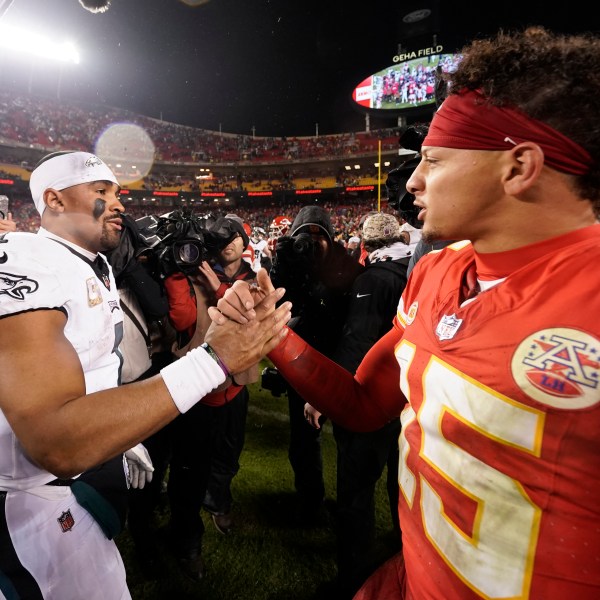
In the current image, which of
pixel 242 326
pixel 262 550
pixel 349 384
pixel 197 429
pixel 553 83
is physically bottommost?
pixel 262 550

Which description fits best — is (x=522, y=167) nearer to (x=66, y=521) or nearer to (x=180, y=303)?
(x=66, y=521)

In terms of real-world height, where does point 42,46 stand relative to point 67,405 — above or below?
above

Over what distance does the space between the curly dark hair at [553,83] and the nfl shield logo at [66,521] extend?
1.95 m

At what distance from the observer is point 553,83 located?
937 millimetres

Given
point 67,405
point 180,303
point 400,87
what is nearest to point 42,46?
point 400,87

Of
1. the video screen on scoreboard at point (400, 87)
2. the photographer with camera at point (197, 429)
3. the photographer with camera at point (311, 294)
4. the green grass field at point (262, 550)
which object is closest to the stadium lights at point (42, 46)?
the video screen on scoreboard at point (400, 87)

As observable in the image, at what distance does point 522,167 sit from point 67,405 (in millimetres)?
1410

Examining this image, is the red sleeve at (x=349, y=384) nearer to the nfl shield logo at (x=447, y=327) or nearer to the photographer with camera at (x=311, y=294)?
the nfl shield logo at (x=447, y=327)

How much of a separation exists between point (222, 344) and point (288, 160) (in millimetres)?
44616

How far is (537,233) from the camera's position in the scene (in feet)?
3.17

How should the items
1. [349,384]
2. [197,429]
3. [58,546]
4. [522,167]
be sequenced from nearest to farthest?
[522,167], [58,546], [349,384], [197,429]

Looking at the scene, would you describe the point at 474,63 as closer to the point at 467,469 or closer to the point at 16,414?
the point at 467,469

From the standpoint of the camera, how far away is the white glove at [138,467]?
6.55ft

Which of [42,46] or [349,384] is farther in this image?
[42,46]
